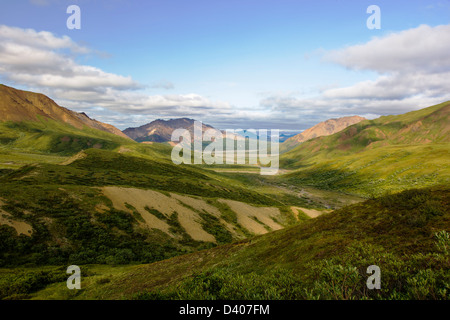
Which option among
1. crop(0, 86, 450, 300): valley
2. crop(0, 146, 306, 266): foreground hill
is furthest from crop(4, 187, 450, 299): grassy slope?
crop(0, 146, 306, 266): foreground hill

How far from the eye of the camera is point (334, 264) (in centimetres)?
1223

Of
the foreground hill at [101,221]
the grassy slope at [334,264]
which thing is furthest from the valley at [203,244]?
the foreground hill at [101,221]

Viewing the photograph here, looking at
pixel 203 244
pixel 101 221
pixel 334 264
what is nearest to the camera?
pixel 334 264

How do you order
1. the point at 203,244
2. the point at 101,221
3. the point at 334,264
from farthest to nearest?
the point at 203,244 → the point at 101,221 → the point at 334,264

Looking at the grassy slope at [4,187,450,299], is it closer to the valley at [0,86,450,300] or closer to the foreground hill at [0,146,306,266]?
the valley at [0,86,450,300]

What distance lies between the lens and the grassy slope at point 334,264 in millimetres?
9352

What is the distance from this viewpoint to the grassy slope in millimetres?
9352

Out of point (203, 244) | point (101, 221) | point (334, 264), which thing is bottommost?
point (203, 244)

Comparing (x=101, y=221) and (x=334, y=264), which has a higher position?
(x=334, y=264)

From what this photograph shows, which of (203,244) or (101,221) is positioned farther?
(203,244)

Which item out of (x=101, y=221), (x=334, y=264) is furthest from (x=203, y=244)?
(x=334, y=264)

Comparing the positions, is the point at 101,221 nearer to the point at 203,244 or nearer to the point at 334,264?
the point at 203,244
